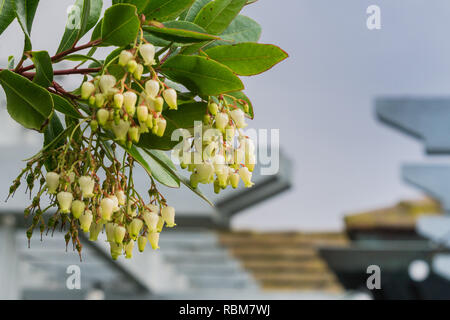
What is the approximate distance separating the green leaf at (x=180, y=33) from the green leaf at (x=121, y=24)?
0.06 ft

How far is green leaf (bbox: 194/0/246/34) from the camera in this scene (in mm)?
680

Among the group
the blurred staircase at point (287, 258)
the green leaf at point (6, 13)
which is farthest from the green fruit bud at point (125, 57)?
the blurred staircase at point (287, 258)

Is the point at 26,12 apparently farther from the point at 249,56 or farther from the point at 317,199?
the point at 317,199

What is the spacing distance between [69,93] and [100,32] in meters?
0.07

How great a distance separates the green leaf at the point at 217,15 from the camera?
680mm

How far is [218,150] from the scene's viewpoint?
63 cm

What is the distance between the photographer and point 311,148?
20.5ft

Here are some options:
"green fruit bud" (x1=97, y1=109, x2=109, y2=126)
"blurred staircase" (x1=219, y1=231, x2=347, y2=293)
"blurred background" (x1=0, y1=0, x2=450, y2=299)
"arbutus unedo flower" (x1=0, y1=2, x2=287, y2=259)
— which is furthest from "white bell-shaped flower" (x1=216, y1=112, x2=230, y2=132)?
"blurred staircase" (x1=219, y1=231, x2=347, y2=293)

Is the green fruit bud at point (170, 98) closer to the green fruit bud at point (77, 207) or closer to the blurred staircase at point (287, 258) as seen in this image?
the green fruit bud at point (77, 207)

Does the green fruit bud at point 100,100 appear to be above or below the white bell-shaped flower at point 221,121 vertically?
above

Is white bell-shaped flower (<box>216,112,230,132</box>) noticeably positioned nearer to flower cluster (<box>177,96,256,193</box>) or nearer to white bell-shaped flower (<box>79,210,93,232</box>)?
flower cluster (<box>177,96,256,193</box>)
